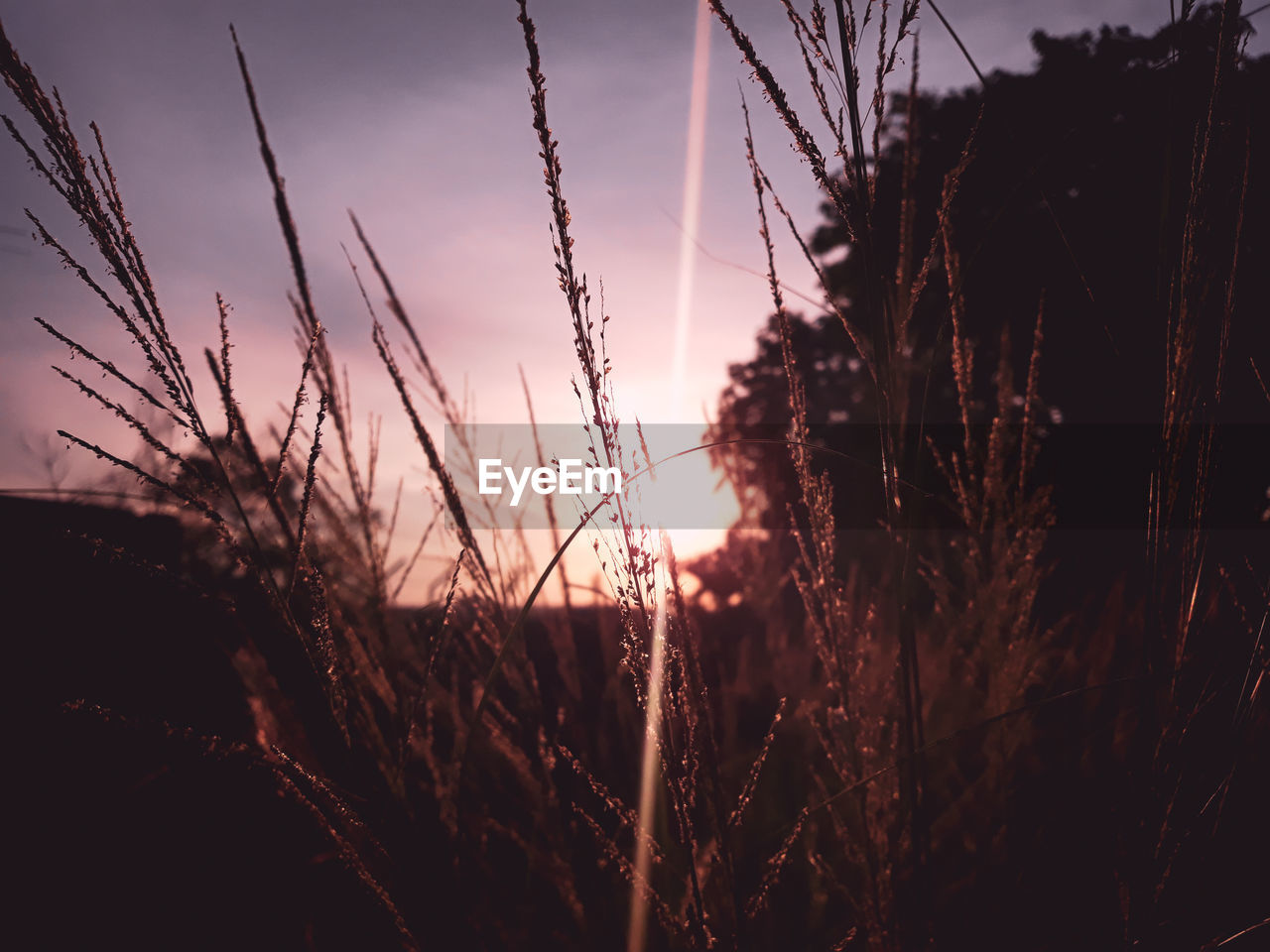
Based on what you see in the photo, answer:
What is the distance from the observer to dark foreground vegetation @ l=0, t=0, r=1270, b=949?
0.66m

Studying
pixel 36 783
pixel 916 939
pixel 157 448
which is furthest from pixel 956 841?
pixel 36 783

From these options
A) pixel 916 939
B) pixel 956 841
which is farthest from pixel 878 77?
pixel 956 841

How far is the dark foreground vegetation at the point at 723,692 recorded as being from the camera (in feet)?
2.15

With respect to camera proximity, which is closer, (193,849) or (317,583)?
(317,583)

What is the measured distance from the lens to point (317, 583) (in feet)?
2.11

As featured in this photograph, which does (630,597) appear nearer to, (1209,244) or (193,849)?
(1209,244)

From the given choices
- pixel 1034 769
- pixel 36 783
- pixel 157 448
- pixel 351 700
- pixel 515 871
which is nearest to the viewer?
pixel 157 448

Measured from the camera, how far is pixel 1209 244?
72 cm

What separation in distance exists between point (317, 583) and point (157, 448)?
0.74 ft

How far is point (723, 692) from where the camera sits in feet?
8.78

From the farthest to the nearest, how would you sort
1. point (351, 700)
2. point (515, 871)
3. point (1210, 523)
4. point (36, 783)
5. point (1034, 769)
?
→ point (515, 871), point (1034, 769), point (36, 783), point (351, 700), point (1210, 523)

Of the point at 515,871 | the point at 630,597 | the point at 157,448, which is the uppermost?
the point at 157,448

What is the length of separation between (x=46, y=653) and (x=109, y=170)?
1.30 meters

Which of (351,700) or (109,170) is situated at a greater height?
(109,170)
